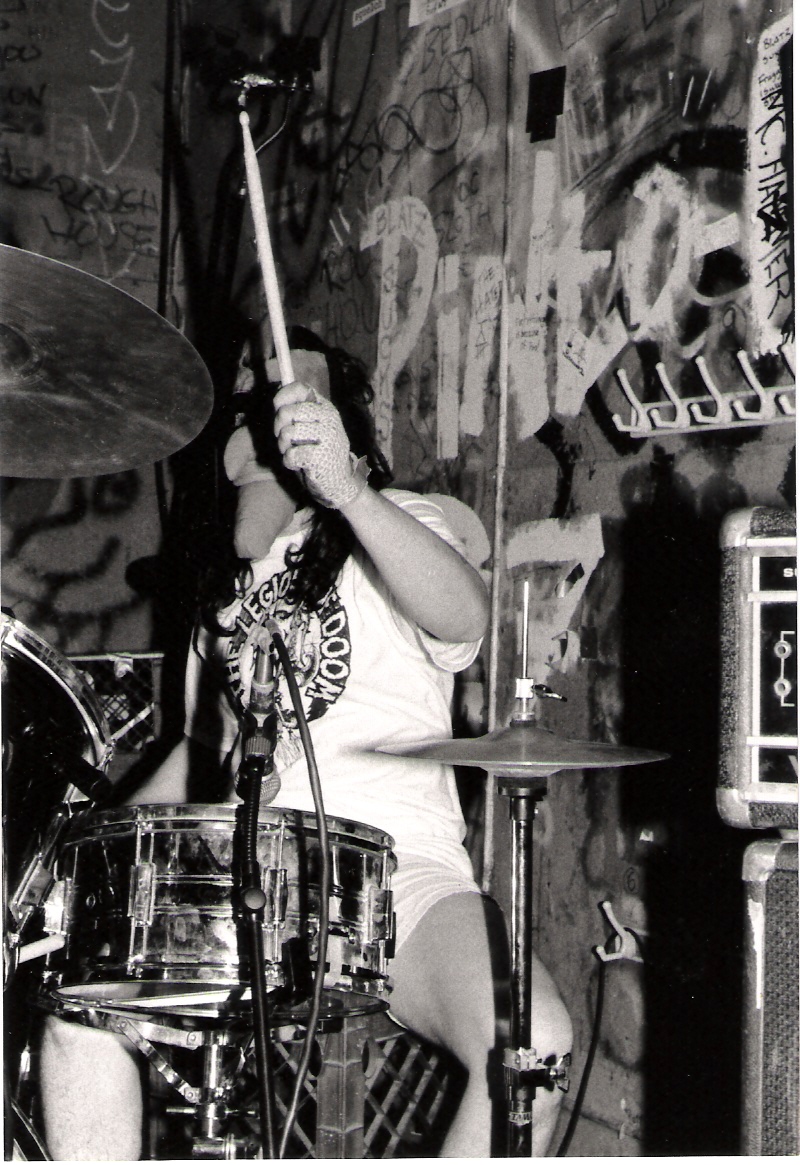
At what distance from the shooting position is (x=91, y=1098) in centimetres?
160

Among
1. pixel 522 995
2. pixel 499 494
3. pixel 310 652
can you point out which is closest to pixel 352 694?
pixel 310 652

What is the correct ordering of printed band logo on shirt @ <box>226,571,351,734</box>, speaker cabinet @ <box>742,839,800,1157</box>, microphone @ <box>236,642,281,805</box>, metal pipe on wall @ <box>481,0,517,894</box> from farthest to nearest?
1. metal pipe on wall @ <box>481,0,517,894</box>
2. printed band logo on shirt @ <box>226,571,351,734</box>
3. microphone @ <box>236,642,281,805</box>
4. speaker cabinet @ <box>742,839,800,1157</box>

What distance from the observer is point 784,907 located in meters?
1.05

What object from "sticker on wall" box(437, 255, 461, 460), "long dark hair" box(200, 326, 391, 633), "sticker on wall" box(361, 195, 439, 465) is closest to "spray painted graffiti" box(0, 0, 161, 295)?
"sticker on wall" box(361, 195, 439, 465)

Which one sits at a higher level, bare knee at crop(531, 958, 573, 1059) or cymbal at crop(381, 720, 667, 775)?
cymbal at crop(381, 720, 667, 775)

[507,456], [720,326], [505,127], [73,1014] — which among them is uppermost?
[505,127]

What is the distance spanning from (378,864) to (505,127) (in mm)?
1718

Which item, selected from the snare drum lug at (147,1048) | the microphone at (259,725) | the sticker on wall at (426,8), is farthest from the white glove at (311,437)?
the sticker on wall at (426,8)

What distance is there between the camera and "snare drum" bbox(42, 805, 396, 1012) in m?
1.28

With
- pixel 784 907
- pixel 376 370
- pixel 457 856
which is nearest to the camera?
pixel 784 907

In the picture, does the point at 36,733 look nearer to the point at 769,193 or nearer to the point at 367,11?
the point at 769,193

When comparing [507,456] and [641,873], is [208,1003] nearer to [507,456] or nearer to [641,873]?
[641,873]

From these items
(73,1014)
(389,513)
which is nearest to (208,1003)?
(73,1014)

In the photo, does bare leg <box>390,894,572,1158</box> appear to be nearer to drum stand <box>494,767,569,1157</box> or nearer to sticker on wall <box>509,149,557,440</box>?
drum stand <box>494,767,569,1157</box>
